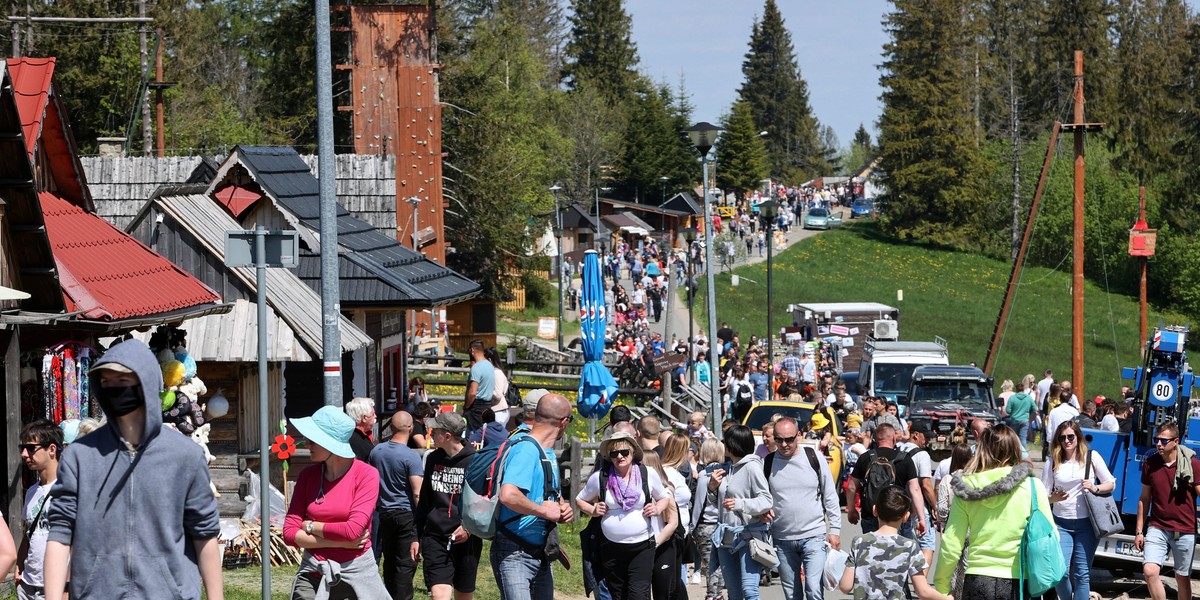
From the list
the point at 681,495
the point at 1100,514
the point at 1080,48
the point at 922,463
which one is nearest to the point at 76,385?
the point at 681,495

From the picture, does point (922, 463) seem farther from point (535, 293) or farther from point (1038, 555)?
point (535, 293)

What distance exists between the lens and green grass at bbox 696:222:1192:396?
62281 mm

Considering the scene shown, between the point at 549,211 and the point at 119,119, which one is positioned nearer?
the point at 119,119

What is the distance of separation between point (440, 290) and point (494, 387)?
198 inches

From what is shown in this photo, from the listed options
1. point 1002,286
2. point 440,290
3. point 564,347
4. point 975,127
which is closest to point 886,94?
point 975,127

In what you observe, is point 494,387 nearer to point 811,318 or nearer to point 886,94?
point 811,318

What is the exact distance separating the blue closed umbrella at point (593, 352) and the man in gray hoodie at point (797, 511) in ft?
28.5

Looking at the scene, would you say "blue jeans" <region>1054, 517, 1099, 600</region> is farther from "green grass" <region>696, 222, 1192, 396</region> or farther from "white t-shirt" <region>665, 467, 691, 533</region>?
"green grass" <region>696, 222, 1192, 396</region>

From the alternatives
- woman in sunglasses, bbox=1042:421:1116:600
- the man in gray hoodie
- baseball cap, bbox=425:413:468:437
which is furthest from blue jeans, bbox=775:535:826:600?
baseball cap, bbox=425:413:468:437

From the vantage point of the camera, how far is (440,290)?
21.9 metres

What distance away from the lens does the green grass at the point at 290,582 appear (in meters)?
11.7

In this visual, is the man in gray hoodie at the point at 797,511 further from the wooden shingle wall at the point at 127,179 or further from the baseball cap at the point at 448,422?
the wooden shingle wall at the point at 127,179


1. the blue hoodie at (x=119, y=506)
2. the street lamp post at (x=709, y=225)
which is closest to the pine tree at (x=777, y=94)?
the street lamp post at (x=709, y=225)

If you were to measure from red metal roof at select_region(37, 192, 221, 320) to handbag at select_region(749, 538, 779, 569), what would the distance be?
5.82m
